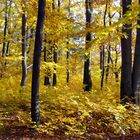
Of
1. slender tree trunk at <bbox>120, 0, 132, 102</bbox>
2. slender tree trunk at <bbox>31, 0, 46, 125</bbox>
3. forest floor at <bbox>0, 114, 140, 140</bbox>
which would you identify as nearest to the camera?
forest floor at <bbox>0, 114, 140, 140</bbox>

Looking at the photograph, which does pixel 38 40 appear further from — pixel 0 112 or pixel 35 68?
pixel 0 112

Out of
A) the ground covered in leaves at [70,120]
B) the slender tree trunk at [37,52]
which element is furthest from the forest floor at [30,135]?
the slender tree trunk at [37,52]

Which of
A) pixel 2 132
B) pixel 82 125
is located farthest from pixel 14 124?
pixel 82 125

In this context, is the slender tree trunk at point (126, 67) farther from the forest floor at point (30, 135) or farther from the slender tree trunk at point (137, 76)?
the forest floor at point (30, 135)

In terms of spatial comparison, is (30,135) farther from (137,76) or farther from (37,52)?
(137,76)

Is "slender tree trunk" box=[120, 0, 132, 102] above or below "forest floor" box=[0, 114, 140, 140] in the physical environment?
above

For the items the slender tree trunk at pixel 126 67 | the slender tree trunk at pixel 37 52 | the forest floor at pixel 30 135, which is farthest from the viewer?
the slender tree trunk at pixel 126 67

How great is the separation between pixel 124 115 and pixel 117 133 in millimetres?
1131

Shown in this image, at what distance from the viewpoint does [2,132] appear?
33.6 ft

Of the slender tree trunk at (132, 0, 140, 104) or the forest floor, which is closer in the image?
the forest floor

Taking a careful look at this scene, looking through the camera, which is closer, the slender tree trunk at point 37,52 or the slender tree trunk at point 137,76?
the slender tree trunk at point 37,52

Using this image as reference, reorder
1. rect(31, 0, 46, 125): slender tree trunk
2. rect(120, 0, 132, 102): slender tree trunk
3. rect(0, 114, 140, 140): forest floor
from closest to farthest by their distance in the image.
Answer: rect(0, 114, 140, 140): forest floor
rect(31, 0, 46, 125): slender tree trunk
rect(120, 0, 132, 102): slender tree trunk

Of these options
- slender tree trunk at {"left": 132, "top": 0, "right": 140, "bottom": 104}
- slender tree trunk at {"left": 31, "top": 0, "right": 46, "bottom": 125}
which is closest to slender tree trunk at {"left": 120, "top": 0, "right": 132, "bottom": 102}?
slender tree trunk at {"left": 132, "top": 0, "right": 140, "bottom": 104}

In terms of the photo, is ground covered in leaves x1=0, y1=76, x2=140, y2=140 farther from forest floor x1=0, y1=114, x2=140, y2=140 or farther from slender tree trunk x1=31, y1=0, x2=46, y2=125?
slender tree trunk x1=31, y1=0, x2=46, y2=125
